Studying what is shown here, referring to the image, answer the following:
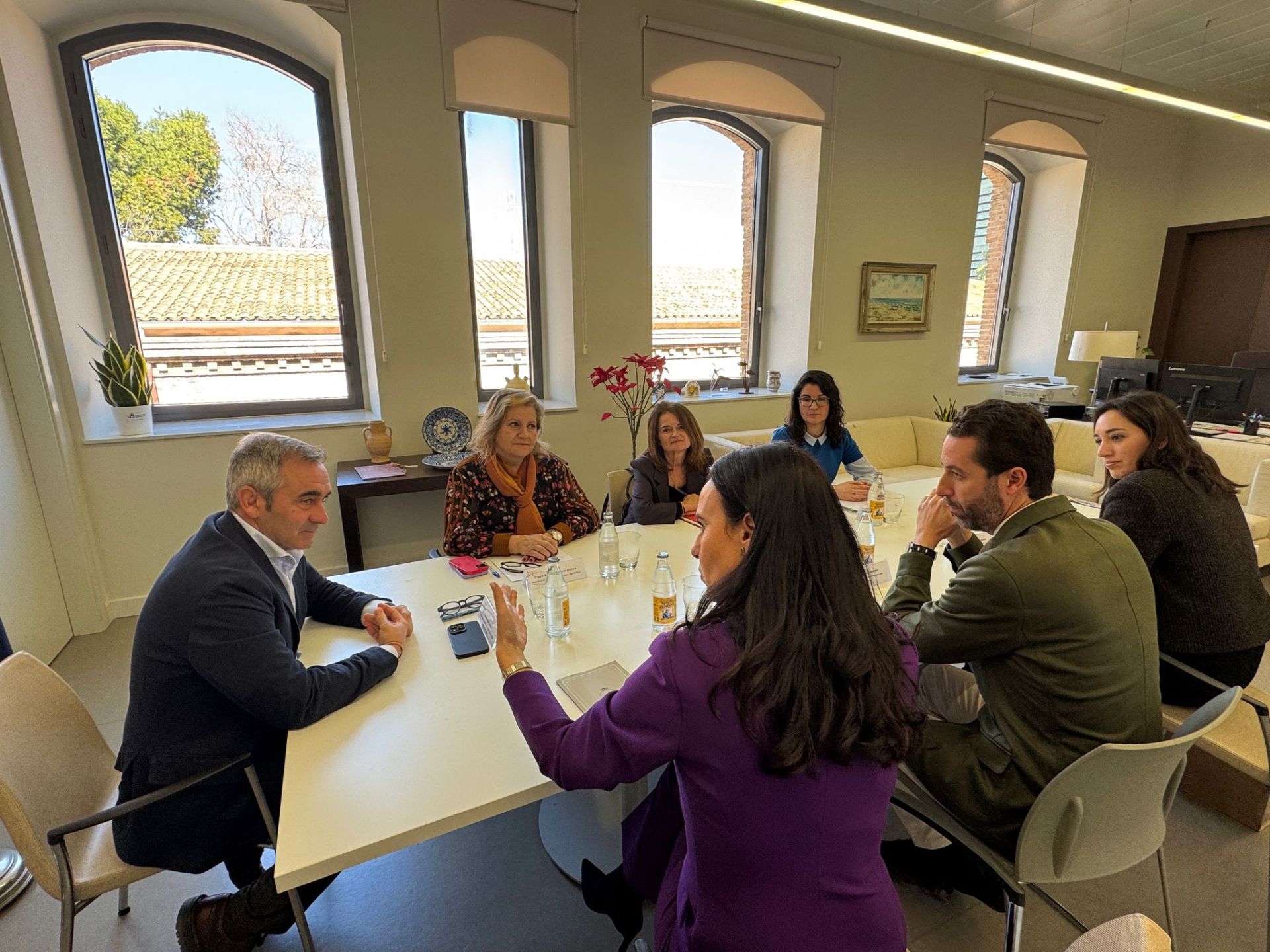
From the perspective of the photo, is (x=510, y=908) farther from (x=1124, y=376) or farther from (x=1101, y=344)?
(x=1101, y=344)

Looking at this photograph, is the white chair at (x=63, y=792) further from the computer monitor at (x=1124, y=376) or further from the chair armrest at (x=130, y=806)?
the computer monitor at (x=1124, y=376)

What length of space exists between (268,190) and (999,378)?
6.04 metres

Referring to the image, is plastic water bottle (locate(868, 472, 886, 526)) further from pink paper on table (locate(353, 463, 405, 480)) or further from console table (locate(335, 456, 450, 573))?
pink paper on table (locate(353, 463, 405, 480))

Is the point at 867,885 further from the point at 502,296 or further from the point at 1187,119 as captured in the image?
the point at 1187,119

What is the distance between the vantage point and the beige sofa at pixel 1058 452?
3.69 metres

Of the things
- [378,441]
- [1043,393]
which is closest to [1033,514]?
[378,441]

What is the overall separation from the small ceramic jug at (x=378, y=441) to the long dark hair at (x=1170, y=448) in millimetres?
3279

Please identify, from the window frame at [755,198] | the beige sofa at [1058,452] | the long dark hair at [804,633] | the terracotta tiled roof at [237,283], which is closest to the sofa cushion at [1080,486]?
the beige sofa at [1058,452]

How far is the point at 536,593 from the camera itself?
5.46 ft

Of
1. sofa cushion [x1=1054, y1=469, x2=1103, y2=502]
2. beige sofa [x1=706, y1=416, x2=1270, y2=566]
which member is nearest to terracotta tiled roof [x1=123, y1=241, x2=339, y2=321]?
beige sofa [x1=706, y1=416, x2=1270, y2=566]

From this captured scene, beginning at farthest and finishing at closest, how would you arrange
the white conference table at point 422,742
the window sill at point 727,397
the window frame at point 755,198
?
the window sill at point 727,397 < the window frame at point 755,198 < the white conference table at point 422,742

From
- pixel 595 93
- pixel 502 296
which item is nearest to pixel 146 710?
pixel 502 296

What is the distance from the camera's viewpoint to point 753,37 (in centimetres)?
401

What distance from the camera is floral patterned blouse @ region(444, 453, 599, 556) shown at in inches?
84.7
